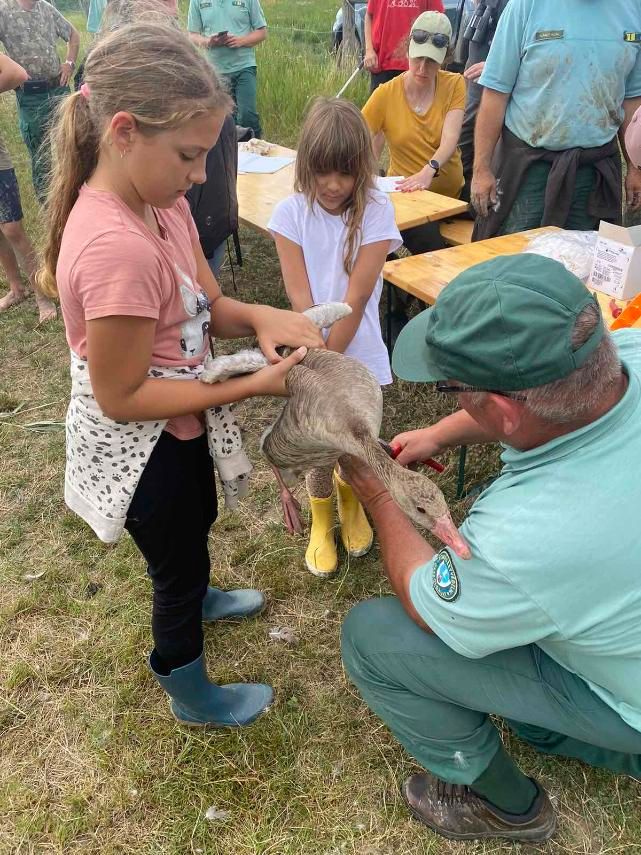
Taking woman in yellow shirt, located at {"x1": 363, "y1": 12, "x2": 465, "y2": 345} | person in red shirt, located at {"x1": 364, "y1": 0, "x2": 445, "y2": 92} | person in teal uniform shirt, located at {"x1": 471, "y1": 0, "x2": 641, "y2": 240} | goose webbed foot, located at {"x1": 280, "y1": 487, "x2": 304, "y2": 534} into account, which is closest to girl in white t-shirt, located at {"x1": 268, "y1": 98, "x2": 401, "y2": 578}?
goose webbed foot, located at {"x1": 280, "y1": 487, "x2": 304, "y2": 534}

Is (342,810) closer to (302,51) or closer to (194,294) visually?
(194,294)

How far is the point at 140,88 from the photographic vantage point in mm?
1349

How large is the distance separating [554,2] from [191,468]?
3.43m

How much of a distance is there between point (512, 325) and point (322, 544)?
1967mm

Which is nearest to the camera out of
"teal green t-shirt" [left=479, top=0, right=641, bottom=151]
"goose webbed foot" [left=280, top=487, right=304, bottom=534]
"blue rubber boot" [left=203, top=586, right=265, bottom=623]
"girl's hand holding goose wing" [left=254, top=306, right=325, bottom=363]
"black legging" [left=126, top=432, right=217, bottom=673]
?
"black legging" [left=126, top=432, right=217, bottom=673]

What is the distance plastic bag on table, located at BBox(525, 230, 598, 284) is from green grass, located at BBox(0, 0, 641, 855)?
1.24 metres

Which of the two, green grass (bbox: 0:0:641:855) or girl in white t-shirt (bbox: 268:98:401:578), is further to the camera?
girl in white t-shirt (bbox: 268:98:401:578)

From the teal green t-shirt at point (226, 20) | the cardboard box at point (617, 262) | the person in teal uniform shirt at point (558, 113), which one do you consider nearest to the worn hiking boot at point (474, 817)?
the cardboard box at point (617, 262)

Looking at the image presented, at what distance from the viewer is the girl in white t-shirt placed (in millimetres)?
2654

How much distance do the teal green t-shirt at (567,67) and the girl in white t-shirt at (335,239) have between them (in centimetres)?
157

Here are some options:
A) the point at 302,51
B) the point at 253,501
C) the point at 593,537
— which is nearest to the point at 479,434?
the point at 593,537

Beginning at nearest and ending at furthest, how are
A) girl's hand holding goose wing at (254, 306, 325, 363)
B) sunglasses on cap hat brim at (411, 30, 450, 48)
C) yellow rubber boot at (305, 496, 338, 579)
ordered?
girl's hand holding goose wing at (254, 306, 325, 363) < yellow rubber boot at (305, 496, 338, 579) < sunglasses on cap hat brim at (411, 30, 450, 48)

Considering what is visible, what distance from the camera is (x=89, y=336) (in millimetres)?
1407

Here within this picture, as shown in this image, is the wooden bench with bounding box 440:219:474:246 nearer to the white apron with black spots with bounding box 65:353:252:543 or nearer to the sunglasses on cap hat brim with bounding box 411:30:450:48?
the sunglasses on cap hat brim with bounding box 411:30:450:48
